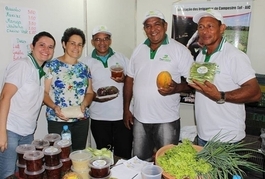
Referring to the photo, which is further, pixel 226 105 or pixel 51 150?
pixel 226 105

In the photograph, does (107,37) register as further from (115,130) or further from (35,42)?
(115,130)

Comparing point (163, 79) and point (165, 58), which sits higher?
point (165, 58)

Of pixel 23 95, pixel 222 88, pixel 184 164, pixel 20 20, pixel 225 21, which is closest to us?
pixel 184 164

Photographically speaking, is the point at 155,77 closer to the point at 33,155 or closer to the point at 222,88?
the point at 222,88

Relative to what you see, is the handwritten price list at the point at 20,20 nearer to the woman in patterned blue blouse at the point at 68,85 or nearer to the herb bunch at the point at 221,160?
the woman in patterned blue blouse at the point at 68,85

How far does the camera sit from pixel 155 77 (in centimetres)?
220

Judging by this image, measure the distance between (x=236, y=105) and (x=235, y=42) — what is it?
1.54m

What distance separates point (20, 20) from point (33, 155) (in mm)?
1354

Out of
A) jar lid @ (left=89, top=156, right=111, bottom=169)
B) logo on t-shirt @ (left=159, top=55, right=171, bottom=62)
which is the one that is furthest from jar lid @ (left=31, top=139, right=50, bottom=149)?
logo on t-shirt @ (left=159, top=55, right=171, bottom=62)

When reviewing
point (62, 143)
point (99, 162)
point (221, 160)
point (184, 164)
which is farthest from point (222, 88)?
point (62, 143)

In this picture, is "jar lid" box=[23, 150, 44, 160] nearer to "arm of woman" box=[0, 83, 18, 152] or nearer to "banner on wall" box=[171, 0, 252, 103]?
"arm of woman" box=[0, 83, 18, 152]

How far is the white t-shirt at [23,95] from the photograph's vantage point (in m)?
1.83

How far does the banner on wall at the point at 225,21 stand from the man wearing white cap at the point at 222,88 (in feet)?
4.45

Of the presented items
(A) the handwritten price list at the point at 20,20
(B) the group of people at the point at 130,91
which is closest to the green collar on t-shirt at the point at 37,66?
(B) the group of people at the point at 130,91
